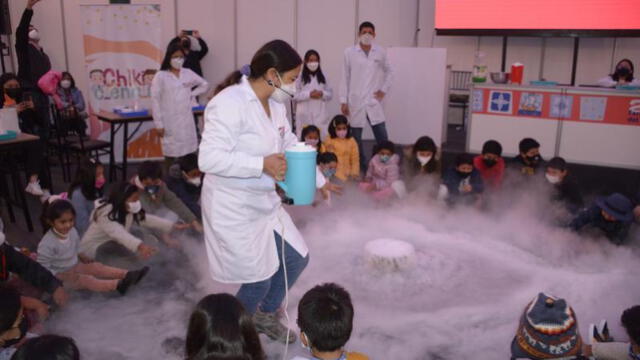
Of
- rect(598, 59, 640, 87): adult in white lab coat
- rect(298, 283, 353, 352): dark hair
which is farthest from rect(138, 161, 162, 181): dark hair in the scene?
rect(598, 59, 640, 87): adult in white lab coat

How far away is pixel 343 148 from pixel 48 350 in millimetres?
4041

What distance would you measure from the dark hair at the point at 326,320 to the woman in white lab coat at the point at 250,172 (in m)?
0.53

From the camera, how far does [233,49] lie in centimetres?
816

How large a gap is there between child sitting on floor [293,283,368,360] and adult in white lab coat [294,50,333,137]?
14.7 feet

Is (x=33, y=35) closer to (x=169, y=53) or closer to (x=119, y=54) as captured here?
(x=119, y=54)

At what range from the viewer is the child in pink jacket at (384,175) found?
5.22 metres

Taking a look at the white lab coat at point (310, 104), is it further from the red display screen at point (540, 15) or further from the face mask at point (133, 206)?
the face mask at point (133, 206)

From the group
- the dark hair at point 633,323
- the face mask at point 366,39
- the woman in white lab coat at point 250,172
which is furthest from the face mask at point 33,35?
the dark hair at point 633,323

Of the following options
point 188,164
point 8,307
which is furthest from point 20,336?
point 188,164

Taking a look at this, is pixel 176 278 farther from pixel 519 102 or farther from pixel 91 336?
pixel 519 102

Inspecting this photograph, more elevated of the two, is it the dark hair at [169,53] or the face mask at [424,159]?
the dark hair at [169,53]

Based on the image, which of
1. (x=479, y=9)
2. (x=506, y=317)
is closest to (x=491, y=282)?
(x=506, y=317)

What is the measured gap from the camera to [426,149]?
5.08 m

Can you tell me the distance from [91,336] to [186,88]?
9.57ft
